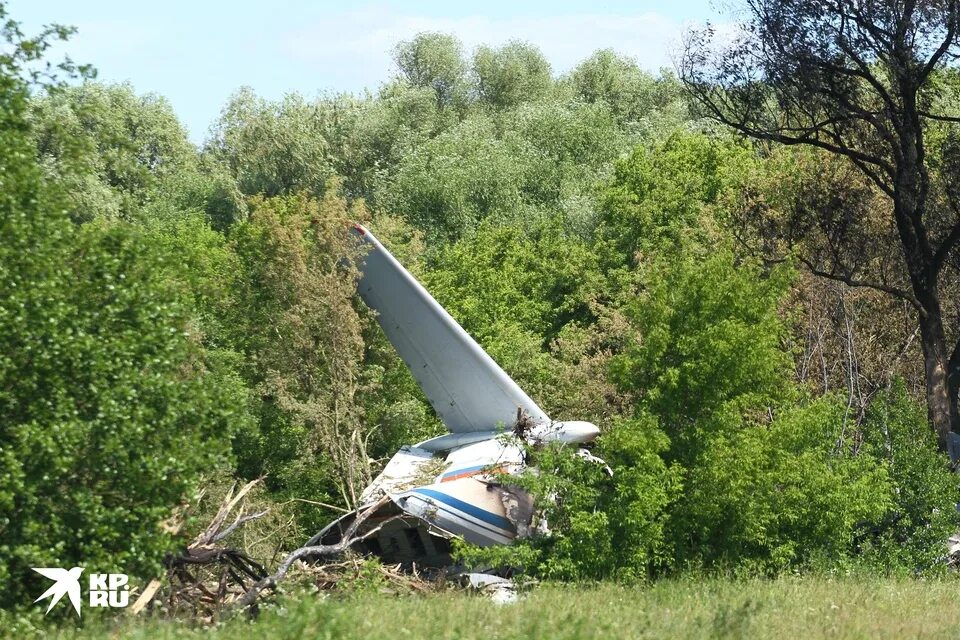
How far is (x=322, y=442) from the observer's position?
128 feet

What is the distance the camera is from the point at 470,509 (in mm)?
24641

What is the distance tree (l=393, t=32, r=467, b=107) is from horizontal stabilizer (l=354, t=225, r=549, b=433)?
2183 inches

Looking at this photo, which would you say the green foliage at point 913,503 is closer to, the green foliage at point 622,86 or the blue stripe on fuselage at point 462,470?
the blue stripe on fuselage at point 462,470

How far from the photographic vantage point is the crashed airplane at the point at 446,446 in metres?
24.6

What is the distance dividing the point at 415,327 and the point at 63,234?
13.9 m

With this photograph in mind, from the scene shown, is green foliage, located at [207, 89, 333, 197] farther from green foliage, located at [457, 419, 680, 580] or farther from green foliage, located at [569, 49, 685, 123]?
green foliage, located at [457, 419, 680, 580]

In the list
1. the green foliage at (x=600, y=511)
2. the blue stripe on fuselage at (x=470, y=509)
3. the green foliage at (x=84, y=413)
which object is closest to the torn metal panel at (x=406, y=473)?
the blue stripe on fuselage at (x=470, y=509)

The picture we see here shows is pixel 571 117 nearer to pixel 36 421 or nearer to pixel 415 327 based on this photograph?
pixel 415 327

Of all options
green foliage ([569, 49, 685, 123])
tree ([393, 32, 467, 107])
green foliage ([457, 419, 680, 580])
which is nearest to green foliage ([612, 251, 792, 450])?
green foliage ([457, 419, 680, 580])

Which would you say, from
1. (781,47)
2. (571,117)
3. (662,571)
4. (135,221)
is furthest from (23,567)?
(571,117)

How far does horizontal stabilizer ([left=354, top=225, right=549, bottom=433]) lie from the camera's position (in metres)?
28.0

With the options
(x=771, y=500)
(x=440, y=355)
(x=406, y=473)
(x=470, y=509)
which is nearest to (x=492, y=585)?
(x=470, y=509)
